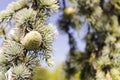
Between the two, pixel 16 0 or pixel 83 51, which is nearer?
pixel 16 0

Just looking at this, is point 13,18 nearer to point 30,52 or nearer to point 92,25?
point 30,52

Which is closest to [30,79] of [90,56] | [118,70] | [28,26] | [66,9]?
[28,26]

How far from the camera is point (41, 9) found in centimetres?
111

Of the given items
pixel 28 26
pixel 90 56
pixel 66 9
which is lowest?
pixel 28 26

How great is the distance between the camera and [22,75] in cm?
99

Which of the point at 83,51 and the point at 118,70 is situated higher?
the point at 83,51

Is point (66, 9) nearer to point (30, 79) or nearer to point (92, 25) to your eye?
point (92, 25)

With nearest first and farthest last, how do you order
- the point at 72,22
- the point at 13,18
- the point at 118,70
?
the point at 13,18 < the point at 118,70 < the point at 72,22

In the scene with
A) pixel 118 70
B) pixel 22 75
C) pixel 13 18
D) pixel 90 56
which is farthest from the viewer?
pixel 90 56

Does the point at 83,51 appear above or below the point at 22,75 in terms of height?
above

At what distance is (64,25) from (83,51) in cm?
16

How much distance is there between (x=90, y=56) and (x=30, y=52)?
0.71 meters

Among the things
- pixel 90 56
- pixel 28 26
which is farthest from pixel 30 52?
pixel 90 56

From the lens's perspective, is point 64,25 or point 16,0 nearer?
A: point 16,0
